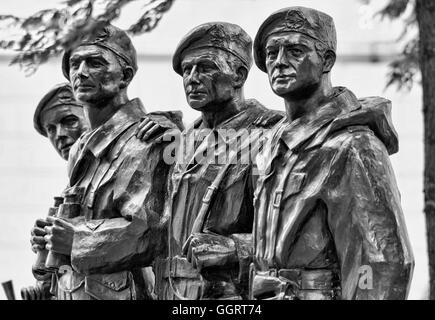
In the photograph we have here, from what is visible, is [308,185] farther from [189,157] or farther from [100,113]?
[100,113]

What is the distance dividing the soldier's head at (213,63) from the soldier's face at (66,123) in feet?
6.99

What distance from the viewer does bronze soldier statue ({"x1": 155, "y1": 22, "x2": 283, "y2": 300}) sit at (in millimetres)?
12477

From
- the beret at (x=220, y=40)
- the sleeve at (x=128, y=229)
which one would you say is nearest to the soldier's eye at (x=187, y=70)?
the beret at (x=220, y=40)

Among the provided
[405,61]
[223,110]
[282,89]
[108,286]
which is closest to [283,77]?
[282,89]

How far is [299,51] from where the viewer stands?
11953 mm

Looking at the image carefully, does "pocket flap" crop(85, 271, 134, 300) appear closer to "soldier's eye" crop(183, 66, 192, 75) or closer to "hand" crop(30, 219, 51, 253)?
"hand" crop(30, 219, 51, 253)

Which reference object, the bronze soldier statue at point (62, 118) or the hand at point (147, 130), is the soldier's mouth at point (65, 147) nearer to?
the bronze soldier statue at point (62, 118)

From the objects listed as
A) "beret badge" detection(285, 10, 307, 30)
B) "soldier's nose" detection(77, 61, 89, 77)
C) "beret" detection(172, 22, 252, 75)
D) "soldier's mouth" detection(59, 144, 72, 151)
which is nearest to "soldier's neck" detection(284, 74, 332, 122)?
"beret badge" detection(285, 10, 307, 30)

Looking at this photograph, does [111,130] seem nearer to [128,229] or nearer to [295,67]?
[128,229]

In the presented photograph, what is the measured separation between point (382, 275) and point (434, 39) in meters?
2.73

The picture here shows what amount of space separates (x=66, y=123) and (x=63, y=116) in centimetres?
6

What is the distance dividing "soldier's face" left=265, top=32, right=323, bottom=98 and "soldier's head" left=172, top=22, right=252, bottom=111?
0.96 meters

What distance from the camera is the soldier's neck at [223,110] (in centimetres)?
1299
